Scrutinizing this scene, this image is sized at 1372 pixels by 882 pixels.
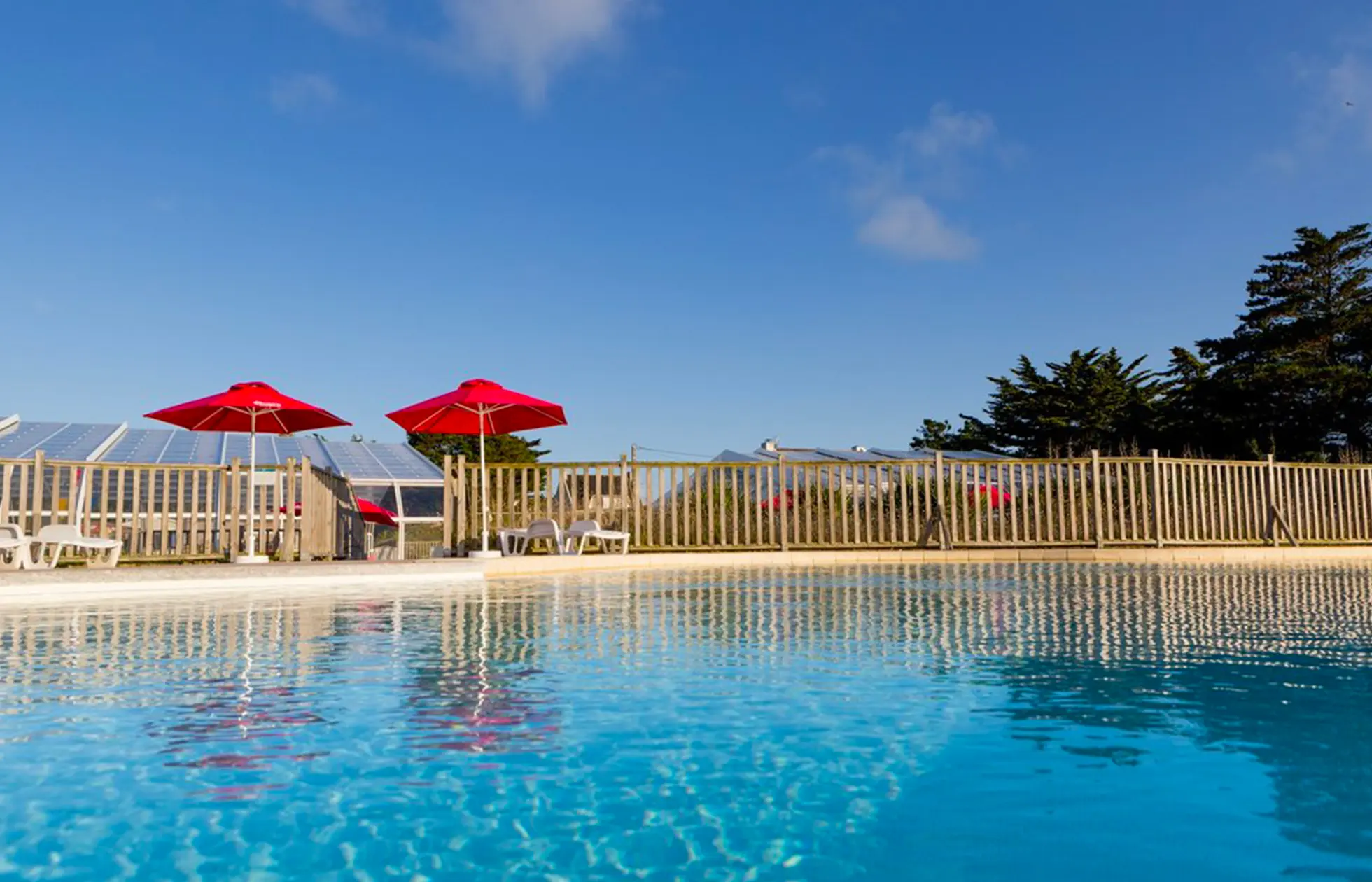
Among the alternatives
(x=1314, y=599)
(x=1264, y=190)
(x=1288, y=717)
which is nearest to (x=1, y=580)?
(x=1288, y=717)

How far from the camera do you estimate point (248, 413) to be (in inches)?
484

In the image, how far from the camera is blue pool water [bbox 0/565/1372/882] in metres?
2.12

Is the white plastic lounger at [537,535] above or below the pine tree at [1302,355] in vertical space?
below

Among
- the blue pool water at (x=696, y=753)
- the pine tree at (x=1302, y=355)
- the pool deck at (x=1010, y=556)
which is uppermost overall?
the pine tree at (x=1302, y=355)

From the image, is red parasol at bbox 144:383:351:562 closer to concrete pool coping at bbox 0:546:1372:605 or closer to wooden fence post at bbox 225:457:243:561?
wooden fence post at bbox 225:457:243:561

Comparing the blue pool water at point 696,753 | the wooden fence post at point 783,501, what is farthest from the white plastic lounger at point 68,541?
the wooden fence post at point 783,501

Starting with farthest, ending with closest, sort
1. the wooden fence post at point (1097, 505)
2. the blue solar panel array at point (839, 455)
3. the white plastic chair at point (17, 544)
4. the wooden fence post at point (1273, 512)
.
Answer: the blue solar panel array at point (839, 455)
the wooden fence post at point (1273, 512)
the wooden fence post at point (1097, 505)
the white plastic chair at point (17, 544)

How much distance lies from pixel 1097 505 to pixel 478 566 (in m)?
9.28

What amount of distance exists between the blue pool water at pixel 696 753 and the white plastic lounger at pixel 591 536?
7423mm

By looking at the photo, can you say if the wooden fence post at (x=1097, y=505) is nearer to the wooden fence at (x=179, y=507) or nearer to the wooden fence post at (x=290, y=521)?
the wooden fence at (x=179, y=507)

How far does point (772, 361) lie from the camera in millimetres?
23312

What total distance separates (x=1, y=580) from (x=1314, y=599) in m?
11.3

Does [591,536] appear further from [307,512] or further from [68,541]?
[68,541]

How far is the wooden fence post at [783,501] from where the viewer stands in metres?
14.3
